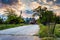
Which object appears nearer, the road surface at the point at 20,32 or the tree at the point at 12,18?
the road surface at the point at 20,32

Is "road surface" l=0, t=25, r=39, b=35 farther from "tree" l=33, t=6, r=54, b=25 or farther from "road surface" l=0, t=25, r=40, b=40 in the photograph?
"tree" l=33, t=6, r=54, b=25

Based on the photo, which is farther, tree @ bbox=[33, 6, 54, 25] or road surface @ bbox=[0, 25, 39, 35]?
road surface @ bbox=[0, 25, 39, 35]

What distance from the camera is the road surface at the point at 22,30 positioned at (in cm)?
716

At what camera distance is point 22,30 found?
732 cm

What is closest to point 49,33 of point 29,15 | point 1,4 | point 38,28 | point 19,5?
point 38,28

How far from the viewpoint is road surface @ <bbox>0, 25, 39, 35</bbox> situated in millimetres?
7164

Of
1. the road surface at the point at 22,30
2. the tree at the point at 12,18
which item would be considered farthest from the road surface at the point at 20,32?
the tree at the point at 12,18

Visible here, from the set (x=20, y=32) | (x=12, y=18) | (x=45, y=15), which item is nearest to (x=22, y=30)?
(x=20, y=32)

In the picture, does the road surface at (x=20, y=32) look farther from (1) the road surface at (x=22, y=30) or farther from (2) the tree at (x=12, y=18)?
(2) the tree at (x=12, y=18)

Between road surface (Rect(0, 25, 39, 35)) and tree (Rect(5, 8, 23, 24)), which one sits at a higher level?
tree (Rect(5, 8, 23, 24))

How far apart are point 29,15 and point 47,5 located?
690mm

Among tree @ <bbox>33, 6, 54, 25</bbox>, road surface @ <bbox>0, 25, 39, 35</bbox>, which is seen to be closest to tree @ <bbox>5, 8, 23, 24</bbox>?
road surface @ <bbox>0, 25, 39, 35</bbox>

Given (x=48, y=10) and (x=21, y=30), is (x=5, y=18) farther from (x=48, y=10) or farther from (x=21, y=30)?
(x=48, y=10)

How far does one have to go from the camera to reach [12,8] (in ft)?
23.8
